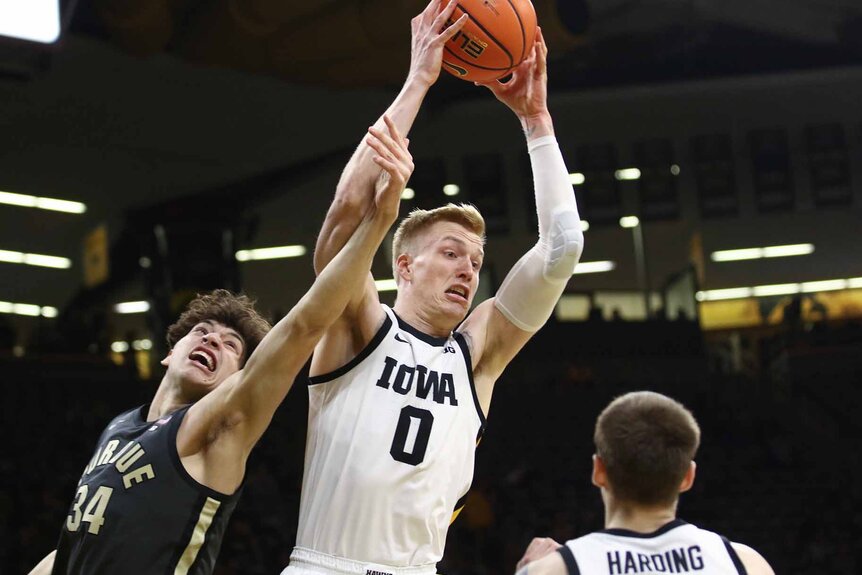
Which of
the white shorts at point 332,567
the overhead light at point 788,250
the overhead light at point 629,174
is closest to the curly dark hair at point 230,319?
the white shorts at point 332,567

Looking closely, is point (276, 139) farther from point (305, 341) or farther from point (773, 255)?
point (305, 341)

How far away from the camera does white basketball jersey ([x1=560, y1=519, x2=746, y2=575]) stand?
269 cm

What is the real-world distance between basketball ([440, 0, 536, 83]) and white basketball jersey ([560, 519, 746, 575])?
179 cm

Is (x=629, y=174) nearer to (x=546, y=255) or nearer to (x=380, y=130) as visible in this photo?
(x=546, y=255)

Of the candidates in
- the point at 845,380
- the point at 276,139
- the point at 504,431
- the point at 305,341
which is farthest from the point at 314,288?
the point at 845,380

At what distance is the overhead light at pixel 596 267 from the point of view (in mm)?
20000

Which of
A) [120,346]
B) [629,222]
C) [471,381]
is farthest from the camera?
[629,222]

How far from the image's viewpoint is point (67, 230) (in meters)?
18.0

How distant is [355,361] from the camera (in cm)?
354

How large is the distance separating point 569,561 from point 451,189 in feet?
53.1

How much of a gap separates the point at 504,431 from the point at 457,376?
44.8ft

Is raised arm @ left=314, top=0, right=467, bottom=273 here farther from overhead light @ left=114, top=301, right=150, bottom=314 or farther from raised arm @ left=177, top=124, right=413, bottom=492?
overhead light @ left=114, top=301, right=150, bottom=314

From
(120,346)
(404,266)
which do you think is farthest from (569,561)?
(120,346)

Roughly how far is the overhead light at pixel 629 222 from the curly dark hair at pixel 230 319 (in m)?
15.8
